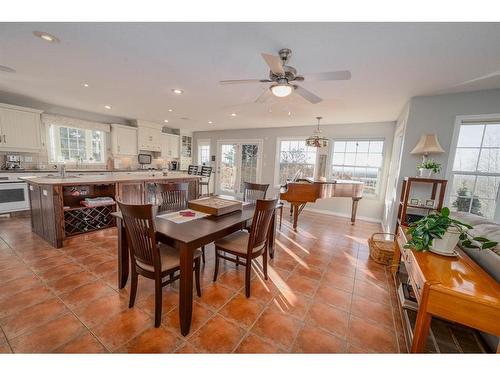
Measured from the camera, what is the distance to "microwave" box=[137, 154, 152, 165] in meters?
6.15

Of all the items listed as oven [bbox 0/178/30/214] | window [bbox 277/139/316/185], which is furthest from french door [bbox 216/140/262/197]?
oven [bbox 0/178/30/214]

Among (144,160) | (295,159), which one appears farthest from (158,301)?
(144,160)

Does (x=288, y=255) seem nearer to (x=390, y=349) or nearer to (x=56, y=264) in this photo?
(x=390, y=349)

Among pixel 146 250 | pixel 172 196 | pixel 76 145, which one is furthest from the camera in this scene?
pixel 76 145

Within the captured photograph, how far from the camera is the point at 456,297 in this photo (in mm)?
1034

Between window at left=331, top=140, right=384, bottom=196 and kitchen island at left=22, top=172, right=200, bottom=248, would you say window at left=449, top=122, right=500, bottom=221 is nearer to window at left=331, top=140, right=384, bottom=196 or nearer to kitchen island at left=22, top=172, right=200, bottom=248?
window at left=331, top=140, right=384, bottom=196

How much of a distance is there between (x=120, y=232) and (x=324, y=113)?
4098 millimetres

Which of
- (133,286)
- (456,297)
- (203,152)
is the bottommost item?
(133,286)

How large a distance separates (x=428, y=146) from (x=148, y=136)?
660cm

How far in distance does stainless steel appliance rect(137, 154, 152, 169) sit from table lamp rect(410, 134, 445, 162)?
6574mm

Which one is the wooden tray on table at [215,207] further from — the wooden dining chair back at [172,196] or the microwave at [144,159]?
the microwave at [144,159]

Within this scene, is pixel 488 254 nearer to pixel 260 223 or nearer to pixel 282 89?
pixel 260 223

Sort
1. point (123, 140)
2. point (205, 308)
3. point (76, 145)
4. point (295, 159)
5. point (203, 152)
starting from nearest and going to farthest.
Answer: point (205, 308) → point (76, 145) → point (123, 140) → point (295, 159) → point (203, 152)

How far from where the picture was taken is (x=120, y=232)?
5.93 feet
